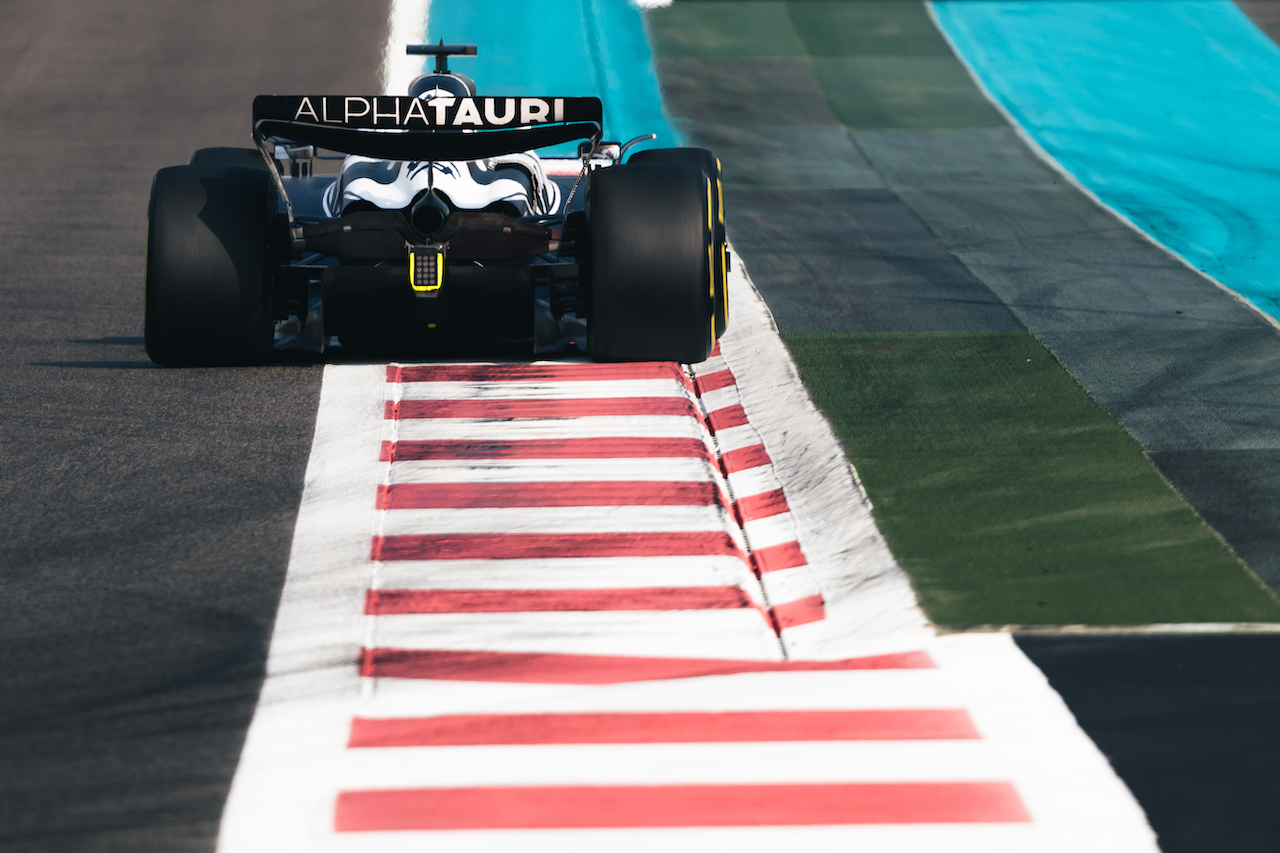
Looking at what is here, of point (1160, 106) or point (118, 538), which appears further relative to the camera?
point (1160, 106)

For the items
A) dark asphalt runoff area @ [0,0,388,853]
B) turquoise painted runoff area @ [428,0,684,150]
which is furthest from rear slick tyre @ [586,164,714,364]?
turquoise painted runoff area @ [428,0,684,150]

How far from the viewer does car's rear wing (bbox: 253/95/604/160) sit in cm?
679

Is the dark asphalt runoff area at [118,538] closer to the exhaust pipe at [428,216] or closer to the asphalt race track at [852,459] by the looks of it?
the asphalt race track at [852,459]

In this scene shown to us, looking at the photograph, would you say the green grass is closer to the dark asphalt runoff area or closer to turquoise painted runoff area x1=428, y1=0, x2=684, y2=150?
the dark asphalt runoff area

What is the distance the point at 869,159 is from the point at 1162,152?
3.04 metres

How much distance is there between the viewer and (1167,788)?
402 cm

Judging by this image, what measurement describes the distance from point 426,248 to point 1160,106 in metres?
11.3

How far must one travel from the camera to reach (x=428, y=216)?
282 inches

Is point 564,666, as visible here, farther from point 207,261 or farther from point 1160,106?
point 1160,106

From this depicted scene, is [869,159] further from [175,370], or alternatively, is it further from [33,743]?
[33,743]

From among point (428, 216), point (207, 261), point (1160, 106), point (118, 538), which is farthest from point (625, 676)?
point (1160, 106)

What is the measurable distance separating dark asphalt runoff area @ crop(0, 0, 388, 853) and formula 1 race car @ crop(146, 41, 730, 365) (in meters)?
0.45

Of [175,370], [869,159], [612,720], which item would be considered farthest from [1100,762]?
[869,159]

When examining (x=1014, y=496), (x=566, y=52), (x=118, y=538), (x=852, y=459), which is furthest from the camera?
(x=566, y=52)
